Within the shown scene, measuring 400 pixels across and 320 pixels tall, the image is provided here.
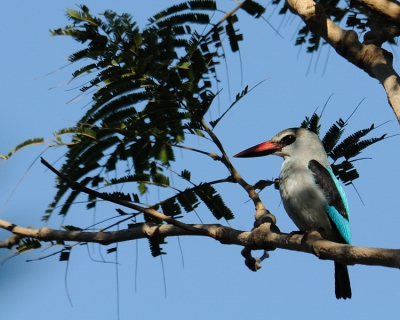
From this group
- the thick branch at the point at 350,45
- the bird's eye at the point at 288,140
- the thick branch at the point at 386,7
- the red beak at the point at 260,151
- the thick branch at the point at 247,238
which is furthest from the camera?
the red beak at the point at 260,151

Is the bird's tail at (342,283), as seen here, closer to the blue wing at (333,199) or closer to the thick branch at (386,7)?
the blue wing at (333,199)

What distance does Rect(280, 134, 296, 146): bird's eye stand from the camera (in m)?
5.01

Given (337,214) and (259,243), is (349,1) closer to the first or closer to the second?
(337,214)

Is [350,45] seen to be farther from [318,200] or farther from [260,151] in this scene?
[260,151]

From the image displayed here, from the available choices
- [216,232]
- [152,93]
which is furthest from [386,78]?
[152,93]

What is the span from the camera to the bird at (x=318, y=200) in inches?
175

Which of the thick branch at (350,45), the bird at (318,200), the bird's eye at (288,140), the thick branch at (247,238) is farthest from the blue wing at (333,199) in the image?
the thick branch at (247,238)

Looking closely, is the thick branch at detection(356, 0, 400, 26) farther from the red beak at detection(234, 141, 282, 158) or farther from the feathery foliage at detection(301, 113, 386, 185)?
the red beak at detection(234, 141, 282, 158)

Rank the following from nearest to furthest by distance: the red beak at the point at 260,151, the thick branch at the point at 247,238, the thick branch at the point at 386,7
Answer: the thick branch at the point at 247,238 → the thick branch at the point at 386,7 → the red beak at the point at 260,151

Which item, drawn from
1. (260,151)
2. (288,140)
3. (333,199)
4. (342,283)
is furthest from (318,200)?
(260,151)

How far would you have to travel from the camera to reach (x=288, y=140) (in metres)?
5.05

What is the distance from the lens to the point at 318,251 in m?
3.11

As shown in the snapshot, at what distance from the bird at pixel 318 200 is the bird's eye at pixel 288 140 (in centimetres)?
30

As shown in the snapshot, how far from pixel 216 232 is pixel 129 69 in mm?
1103
